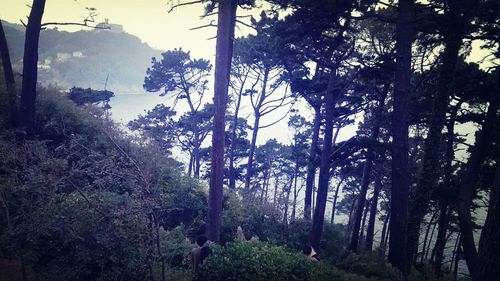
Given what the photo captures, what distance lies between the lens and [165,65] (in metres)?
26.2

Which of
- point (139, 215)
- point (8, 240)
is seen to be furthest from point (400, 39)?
point (8, 240)

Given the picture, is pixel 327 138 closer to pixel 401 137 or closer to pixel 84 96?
pixel 401 137

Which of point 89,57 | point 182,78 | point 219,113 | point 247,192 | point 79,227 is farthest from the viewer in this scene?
point 89,57

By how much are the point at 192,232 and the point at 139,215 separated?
6667 mm

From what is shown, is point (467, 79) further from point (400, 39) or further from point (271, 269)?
point (271, 269)

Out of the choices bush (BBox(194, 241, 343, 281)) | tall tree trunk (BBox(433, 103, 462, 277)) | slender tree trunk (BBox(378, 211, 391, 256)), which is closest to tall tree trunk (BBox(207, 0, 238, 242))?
bush (BBox(194, 241, 343, 281))

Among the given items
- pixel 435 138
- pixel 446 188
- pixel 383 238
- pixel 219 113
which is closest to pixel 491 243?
pixel 219 113

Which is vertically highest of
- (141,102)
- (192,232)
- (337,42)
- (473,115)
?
(141,102)

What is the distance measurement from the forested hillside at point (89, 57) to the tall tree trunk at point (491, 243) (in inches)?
1951

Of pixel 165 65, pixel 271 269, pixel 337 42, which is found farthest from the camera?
pixel 165 65

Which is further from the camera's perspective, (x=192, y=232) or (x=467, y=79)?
(x=192, y=232)

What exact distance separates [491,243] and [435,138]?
8.11m

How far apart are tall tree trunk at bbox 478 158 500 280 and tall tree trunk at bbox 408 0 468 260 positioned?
24.8ft

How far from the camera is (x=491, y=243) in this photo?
3.62 m
